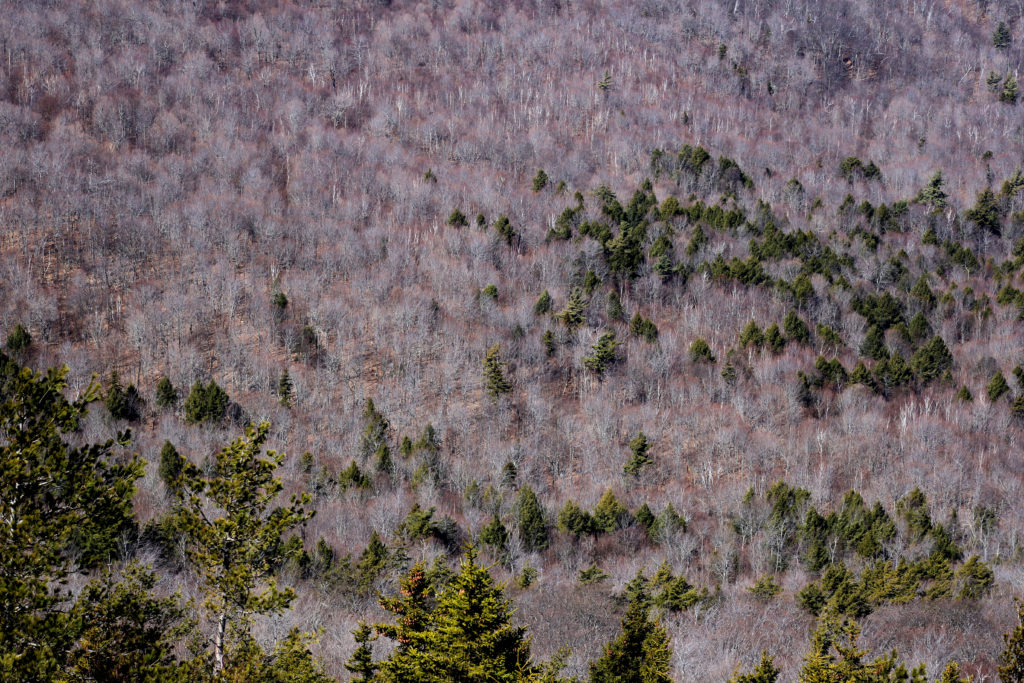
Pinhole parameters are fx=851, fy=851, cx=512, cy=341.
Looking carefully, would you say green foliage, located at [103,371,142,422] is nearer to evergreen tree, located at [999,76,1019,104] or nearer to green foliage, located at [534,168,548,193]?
green foliage, located at [534,168,548,193]

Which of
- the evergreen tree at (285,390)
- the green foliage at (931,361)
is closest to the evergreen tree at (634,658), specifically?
the evergreen tree at (285,390)

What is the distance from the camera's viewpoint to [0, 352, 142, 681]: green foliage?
28.5 feet

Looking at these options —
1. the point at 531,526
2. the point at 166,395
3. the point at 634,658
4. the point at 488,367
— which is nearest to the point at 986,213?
the point at 488,367

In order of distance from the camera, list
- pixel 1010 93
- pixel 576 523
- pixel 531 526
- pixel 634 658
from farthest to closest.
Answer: pixel 1010 93
pixel 576 523
pixel 531 526
pixel 634 658

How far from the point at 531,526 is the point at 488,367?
980 inches

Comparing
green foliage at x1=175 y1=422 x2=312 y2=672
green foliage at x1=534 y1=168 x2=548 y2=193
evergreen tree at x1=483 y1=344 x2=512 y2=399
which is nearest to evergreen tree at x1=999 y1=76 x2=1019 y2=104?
green foliage at x1=534 y1=168 x2=548 y2=193

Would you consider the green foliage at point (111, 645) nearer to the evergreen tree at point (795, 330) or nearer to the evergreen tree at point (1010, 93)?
the evergreen tree at point (795, 330)

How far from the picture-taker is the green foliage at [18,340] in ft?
228

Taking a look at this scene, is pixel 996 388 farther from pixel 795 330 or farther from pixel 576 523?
pixel 576 523

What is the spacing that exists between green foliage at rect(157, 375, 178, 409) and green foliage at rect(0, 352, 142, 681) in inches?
2495

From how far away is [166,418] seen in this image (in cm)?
6825

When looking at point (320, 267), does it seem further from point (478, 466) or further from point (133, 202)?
point (478, 466)

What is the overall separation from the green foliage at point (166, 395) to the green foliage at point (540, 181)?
195 feet

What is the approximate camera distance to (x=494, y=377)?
78875 millimetres
